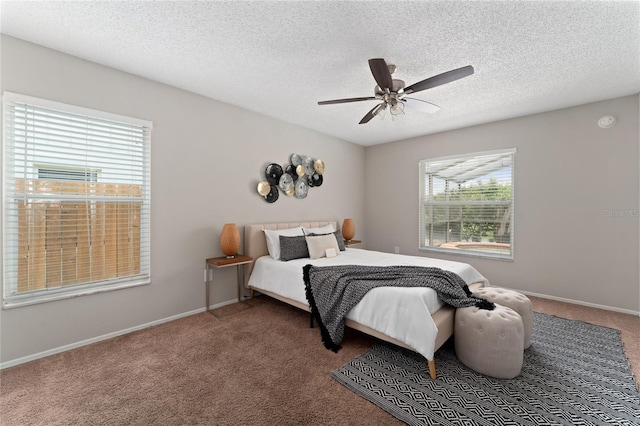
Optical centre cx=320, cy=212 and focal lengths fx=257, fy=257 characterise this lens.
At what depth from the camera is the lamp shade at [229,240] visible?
10.1 ft

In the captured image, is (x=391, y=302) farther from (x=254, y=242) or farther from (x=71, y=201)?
(x=71, y=201)

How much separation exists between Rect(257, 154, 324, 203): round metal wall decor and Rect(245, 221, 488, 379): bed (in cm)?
80

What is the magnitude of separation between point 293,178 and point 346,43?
2283 mm

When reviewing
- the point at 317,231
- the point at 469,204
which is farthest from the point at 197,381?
the point at 469,204

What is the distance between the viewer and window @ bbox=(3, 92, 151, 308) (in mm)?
2092

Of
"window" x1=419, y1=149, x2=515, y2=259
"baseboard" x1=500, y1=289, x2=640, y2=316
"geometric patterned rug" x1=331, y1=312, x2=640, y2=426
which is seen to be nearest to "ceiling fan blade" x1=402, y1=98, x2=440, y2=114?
"window" x1=419, y1=149, x2=515, y2=259

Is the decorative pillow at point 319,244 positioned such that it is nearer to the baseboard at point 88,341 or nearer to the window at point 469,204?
the baseboard at point 88,341

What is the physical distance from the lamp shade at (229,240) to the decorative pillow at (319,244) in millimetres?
944

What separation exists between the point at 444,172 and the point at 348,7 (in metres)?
3.46

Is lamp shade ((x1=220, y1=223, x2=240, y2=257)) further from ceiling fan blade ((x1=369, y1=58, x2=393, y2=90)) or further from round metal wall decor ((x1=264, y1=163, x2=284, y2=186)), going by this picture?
ceiling fan blade ((x1=369, y1=58, x2=393, y2=90))

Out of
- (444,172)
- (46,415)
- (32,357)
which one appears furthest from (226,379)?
(444,172)

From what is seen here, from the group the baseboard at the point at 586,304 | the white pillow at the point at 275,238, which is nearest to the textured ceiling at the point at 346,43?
the white pillow at the point at 275,238

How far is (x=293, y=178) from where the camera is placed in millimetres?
4125

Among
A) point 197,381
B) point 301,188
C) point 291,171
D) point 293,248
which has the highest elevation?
point 291,171
